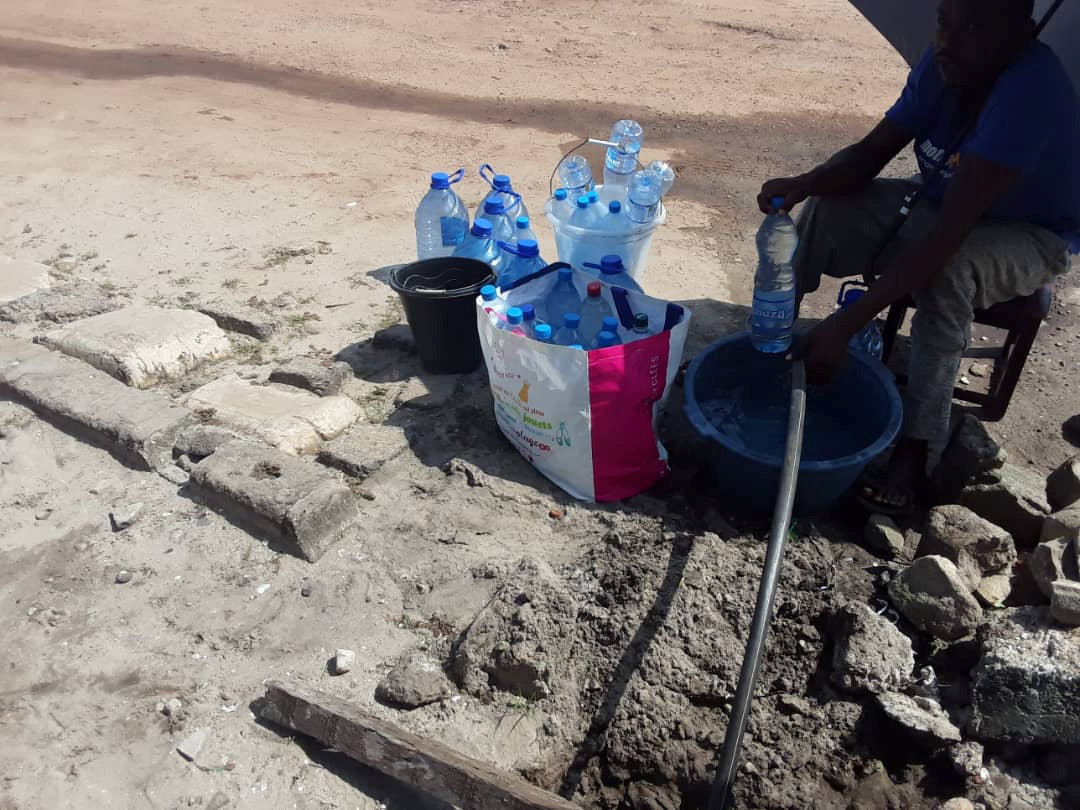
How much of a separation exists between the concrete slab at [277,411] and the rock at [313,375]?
4 cm

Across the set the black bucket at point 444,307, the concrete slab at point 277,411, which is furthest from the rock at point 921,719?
the concrete slab at point 277,411

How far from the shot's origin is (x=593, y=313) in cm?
315

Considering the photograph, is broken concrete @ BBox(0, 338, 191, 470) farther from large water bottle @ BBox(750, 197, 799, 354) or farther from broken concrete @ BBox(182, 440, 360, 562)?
large water bottle @ BBox(750, 197, 799, 354)

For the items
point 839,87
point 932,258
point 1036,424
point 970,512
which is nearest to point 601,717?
point 970,512

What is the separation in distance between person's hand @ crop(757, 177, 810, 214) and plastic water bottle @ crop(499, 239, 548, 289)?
883 millimetres

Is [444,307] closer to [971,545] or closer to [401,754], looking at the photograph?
[401,754]

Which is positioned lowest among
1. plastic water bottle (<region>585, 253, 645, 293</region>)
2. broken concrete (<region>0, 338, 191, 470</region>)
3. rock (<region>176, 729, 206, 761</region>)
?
rock (<region>176, 729, 206, 761</region>)

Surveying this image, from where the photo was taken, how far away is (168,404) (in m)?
3.33

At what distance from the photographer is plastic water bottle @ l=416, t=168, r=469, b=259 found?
4.02 m

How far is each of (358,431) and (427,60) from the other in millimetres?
6032

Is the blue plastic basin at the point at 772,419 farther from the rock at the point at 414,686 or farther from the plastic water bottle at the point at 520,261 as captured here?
the rock at the point at 414,686

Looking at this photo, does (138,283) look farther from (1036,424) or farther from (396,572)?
(1036,424)

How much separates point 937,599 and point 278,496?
2.05 metres

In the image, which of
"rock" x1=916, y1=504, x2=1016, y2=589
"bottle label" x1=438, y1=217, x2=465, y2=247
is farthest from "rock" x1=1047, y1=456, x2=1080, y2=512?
"bottle label" x1=438, y1=217, x2=465, y2=247
